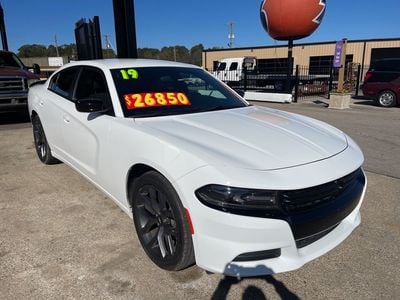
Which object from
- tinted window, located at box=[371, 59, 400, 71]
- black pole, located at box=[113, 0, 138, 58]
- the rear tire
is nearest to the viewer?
the rear tire

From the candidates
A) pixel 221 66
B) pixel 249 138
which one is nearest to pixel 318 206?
pixel 249 138

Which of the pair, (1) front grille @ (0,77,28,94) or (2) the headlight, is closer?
(2) the headlight

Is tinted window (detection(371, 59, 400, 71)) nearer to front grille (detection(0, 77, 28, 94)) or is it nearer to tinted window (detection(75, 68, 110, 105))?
front grille (detection(0, 77, 28, 94))

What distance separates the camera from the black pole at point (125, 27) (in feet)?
29.5

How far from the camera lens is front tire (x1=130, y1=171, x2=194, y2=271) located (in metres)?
2.37

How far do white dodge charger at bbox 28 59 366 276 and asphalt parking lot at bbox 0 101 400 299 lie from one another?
220 millimetres

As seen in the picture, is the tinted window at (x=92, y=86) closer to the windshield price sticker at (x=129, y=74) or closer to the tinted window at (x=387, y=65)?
the windshield price sticker at (x=129, y=74)

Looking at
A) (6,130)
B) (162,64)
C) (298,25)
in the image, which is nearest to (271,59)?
(298,25)

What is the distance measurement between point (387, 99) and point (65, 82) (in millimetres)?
12945

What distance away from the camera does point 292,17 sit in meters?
15.0

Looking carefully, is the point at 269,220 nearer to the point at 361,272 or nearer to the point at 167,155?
the point at 167,155

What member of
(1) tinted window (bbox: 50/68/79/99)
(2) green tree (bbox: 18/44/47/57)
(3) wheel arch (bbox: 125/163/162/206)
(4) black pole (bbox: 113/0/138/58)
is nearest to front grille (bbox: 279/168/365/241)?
(3) wheel arch (bbox: 125/163/162/206)

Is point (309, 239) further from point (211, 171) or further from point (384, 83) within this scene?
point (384, 83)

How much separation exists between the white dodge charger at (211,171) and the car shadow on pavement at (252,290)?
0.27 meters
